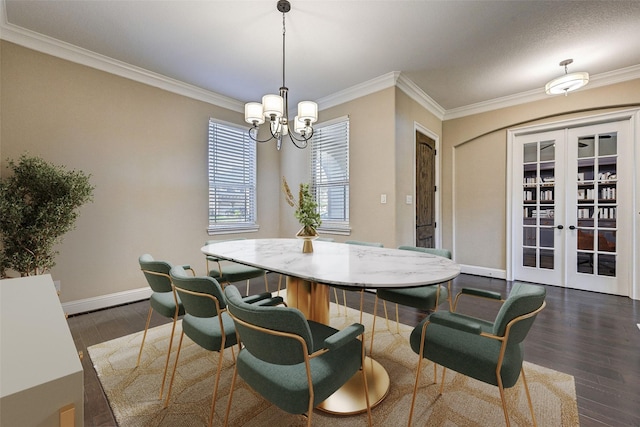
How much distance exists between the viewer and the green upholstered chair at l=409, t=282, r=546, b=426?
1144 mm

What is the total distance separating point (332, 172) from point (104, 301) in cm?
332

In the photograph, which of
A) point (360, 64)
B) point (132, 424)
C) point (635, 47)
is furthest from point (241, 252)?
point (635, 47)

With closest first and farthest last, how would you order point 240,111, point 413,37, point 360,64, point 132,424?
1. point 132,424
2. point 413,37
3. point 360,64
4. point 240,111

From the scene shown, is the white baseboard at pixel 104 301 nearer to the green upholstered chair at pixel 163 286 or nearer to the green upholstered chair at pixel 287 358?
the green upholstered chair at pixel 163 286

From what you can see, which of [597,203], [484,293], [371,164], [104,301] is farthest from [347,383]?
[597,203]

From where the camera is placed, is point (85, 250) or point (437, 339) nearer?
point (437, 339)

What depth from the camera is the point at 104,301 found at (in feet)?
10.0

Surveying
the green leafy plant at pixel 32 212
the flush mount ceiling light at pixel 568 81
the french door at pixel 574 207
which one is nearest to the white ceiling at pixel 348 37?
the flush mount ceiling light at pixel 568 81

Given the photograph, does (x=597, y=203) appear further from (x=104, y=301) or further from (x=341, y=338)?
(x=104, y=301)

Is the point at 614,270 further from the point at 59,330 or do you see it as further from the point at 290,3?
the point at 59,330

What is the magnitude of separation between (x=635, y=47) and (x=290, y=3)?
364 centimetres

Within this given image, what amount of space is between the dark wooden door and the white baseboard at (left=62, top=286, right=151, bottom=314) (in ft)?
12.7

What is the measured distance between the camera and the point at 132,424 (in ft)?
4.82

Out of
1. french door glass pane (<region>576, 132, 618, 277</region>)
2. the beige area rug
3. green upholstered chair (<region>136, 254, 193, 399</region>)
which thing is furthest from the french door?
green upholstered chair (<region>136, 254, 193, 399</region>)
